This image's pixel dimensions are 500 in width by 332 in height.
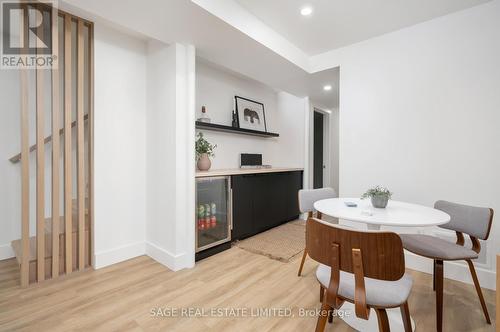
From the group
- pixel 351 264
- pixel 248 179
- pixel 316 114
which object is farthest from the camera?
pixel 316 114

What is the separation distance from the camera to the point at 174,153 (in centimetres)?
231

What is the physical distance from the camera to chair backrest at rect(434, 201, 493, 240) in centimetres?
165

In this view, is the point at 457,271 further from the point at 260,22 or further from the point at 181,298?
the point at 260,22

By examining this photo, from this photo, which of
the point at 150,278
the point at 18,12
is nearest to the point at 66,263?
the point at 150,278

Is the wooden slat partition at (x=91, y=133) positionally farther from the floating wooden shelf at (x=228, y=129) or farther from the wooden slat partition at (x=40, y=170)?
the floating wooden shelf at (x=228, y=129)

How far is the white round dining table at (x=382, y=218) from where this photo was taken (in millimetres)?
1388

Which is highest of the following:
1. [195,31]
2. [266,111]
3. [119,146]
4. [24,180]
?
[195,31]

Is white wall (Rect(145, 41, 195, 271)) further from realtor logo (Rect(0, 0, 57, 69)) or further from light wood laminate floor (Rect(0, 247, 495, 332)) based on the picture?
realtor logo (Rect(0, 0, 57, 69))

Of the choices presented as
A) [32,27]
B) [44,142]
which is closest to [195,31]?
[32,27]

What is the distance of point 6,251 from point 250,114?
3.46m

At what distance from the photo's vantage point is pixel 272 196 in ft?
11.7

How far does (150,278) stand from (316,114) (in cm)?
471

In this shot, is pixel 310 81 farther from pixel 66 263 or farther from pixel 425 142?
pixel 66 263

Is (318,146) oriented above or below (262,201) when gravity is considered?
above
